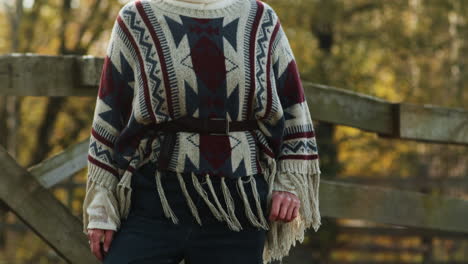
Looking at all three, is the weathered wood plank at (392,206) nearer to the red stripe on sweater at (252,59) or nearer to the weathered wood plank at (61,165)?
the weathered wood plank at (61,165)

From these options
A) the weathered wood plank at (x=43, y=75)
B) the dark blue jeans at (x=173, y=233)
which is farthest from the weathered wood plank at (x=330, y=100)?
the dark blue jeans at (x=173, y=233)

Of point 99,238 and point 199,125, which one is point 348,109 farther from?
point 99,238

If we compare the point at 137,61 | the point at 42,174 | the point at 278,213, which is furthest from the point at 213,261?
the point at 42,174

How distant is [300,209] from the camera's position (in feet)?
7.97

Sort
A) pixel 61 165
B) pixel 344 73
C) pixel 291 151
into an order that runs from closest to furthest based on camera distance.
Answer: pixel 291 151
pixel 61 165
pixel 344 73

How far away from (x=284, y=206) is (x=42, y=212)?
3.22 feet

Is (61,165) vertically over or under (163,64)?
under

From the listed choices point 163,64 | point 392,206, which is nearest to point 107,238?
point 163,64

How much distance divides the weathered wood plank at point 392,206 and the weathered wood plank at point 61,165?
95cm

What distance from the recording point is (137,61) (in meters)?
2.30

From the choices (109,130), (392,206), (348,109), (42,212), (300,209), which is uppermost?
(109,130)

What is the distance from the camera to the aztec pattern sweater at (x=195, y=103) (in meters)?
2.27

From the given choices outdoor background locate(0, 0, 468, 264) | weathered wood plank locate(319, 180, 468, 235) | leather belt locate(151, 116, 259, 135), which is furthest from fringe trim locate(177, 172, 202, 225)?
outdoor background locate(0, 0, 468, 264)

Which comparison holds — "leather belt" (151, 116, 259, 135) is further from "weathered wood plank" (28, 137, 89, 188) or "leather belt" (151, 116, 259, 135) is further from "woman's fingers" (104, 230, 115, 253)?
"weathered wood plank" (28, 137, 89, 188)
